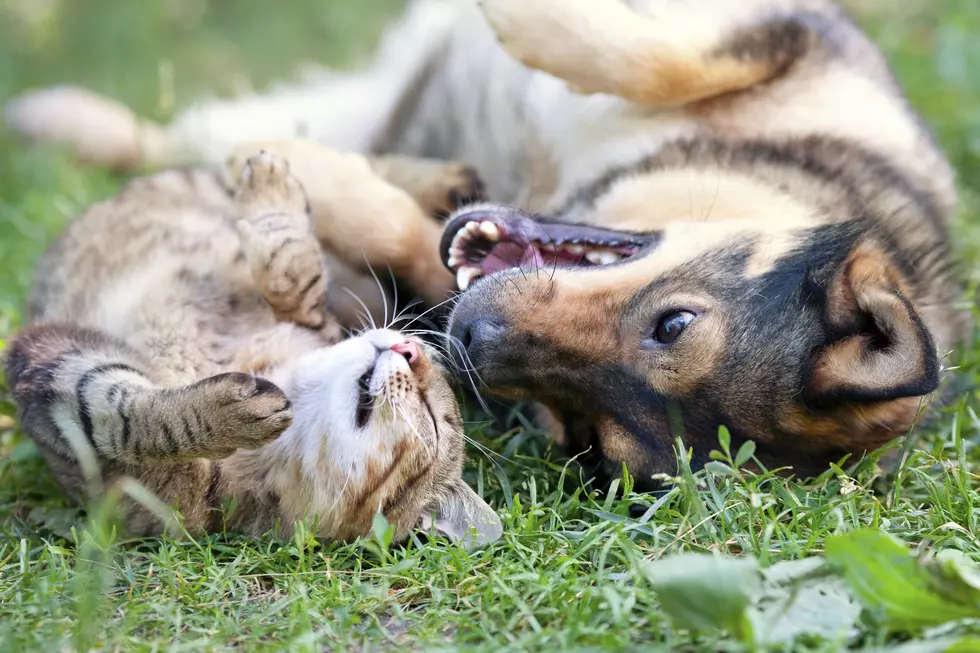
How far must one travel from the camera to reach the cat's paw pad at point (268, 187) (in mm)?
3898

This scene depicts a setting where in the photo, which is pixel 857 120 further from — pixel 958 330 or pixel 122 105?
pixel 122 105

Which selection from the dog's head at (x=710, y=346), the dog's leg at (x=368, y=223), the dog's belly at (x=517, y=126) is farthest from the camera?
the dog's belly at (x=517, y=126)

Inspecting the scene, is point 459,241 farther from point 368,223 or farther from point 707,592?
point 707,592

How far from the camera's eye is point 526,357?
3.28m

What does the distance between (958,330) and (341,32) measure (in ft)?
19.8

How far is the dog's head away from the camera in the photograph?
10.6 ft

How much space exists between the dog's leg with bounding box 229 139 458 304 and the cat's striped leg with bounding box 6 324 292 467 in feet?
3.46

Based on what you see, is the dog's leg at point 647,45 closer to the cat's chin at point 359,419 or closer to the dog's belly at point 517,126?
the dog's belly at point 517,126

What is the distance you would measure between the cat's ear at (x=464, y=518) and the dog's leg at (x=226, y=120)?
3.10 metres

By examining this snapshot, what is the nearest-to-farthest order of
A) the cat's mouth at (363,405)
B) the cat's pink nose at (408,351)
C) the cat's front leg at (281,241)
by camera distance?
the cat's mouth at (363,405) → the cat's pink nose at (408,351) → the cat's front leg at (281,241)

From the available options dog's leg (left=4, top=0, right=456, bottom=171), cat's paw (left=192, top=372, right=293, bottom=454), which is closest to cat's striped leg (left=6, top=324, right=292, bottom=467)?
cat's paw (left=192, top=372, right=293, bottom=454)

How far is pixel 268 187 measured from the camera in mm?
3908

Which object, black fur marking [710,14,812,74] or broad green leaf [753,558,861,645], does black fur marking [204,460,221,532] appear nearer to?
broad green leaf [753,558,861,645]

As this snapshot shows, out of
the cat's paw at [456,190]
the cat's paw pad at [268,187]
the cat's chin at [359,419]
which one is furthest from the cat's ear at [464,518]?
the cat's paw at [456,190]
